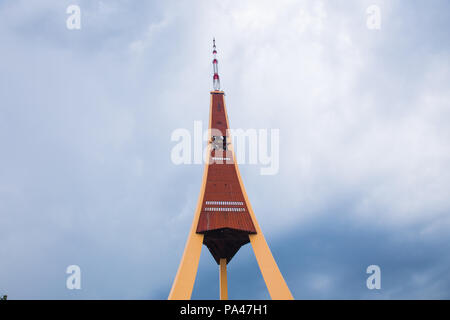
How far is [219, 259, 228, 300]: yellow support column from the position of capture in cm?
3054

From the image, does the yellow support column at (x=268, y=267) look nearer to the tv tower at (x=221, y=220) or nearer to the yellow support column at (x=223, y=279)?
the tv tower at (x=221, y=220)

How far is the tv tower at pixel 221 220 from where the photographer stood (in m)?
23.5

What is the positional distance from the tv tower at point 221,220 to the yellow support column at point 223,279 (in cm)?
229

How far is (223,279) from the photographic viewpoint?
31.0m

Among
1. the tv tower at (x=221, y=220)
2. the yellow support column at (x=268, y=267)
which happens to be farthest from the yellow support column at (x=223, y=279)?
the yellow support column at (x=268, y=267)

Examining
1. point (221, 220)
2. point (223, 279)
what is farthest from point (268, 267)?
point (223, 279)

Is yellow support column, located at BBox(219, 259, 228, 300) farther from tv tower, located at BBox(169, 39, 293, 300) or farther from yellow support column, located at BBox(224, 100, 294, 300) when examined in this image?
yellow support column, located at BBox(224, 100, 294, 300)

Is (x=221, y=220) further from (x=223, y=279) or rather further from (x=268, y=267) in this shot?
(x=223, y=279)

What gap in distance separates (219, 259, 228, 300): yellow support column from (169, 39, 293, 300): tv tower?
2.29 meters

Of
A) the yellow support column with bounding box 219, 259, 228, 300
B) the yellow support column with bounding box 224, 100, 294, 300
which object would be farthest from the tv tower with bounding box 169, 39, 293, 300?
the yellow support column with bounding box 219, 259, 228, 300
